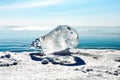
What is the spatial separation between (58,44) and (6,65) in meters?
5.59

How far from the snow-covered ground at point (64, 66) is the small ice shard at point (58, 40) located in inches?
31.5

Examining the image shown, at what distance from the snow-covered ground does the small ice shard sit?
0.80 metres

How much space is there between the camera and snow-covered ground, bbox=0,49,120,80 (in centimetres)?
2027

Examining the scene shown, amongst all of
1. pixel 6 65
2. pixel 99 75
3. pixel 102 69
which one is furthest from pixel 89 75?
pixel 6 65

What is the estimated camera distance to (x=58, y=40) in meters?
27.5

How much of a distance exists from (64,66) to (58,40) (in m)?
4.15

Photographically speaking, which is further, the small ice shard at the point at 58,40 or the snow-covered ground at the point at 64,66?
the small ice shard at the point at 58,40

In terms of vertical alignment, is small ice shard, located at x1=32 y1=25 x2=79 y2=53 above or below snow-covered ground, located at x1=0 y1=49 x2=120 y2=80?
above

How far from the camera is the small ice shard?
2738 cm

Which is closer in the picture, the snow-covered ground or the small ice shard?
the snow-covered ground

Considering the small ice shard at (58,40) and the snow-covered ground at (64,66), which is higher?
the small ice shard at (58,40)

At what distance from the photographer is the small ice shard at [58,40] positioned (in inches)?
1078

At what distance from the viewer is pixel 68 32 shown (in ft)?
90.1

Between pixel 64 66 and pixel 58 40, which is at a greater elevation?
pixel 58 40
